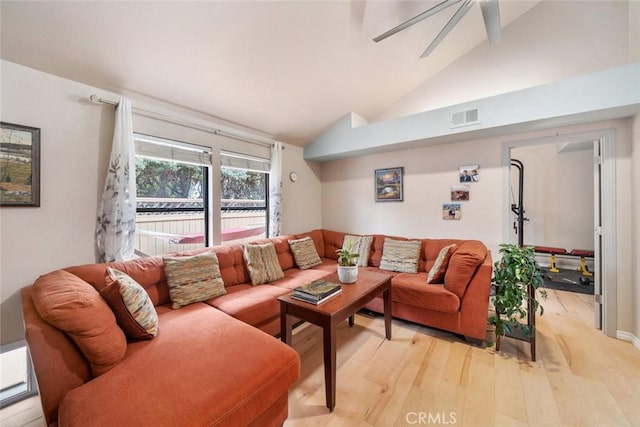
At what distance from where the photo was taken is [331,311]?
62.8 inches

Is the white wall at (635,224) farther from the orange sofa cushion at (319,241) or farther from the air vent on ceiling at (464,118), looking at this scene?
the orange sofa cushion at (319,241)

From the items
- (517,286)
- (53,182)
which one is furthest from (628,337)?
(53,182)

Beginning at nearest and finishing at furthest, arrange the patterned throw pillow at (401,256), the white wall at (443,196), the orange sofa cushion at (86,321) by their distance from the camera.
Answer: the orange sofa cushion at (86,321), the white wall at (443,196), the patterned throw pillow at (401,256)

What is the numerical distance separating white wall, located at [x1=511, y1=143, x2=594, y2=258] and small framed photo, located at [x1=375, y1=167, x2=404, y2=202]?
306cm

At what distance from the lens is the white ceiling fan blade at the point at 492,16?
1617 millimetres

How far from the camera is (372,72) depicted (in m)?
2.88

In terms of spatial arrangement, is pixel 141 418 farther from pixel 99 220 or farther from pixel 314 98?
pixel 314 98

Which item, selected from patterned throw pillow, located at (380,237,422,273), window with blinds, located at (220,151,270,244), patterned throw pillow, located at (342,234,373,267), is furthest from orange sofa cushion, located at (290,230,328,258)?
patterned throw pillow, located at (380,237,422,273)

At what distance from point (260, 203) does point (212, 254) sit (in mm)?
1419

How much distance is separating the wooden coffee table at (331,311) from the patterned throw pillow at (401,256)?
700 mm

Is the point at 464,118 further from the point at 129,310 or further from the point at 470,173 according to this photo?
the point at 129,310

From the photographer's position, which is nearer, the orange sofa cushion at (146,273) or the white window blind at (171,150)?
the orange sofa cushion at (146,273)

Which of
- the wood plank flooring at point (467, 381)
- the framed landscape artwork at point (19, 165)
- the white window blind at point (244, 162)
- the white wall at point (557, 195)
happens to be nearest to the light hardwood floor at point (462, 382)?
the wood plank flooring at point (467, 381)

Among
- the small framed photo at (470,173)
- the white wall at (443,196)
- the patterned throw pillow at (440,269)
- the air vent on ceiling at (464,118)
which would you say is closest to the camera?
the white wall at (443,196)
